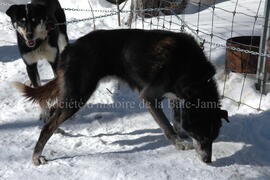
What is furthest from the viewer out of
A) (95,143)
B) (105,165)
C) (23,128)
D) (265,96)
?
(265,96)

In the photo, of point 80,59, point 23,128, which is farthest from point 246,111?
point 23,128

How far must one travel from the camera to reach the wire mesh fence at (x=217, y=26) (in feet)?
13.8

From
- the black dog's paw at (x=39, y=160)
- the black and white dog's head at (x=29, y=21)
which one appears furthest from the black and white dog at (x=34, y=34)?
the black dog's paw at (x=39, y=160)

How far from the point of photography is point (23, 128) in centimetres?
373

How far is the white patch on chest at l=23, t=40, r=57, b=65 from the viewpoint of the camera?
4043 mm

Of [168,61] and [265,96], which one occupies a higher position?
[168,61]

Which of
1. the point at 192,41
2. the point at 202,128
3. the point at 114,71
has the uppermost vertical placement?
the point at 192,41

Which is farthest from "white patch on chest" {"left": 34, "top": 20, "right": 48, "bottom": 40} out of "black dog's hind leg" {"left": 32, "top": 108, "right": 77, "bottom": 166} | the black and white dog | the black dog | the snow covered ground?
"black dog's hind leg" {"left": 32, "top": 108, "right": 77, "bottom": 166}

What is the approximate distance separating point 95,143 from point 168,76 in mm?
986

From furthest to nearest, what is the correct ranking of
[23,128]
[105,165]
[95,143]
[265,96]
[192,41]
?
1. [265,96]
2. [23,128]
3. [95,143]
4. [192,41]
5. [105,165]

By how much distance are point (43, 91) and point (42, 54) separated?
3.10 ft

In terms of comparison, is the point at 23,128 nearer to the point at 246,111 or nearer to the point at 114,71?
the point at 114,71

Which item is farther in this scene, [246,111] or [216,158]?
[246,111]

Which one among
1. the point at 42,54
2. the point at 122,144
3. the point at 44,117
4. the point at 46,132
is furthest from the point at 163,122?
the point at 42,54
